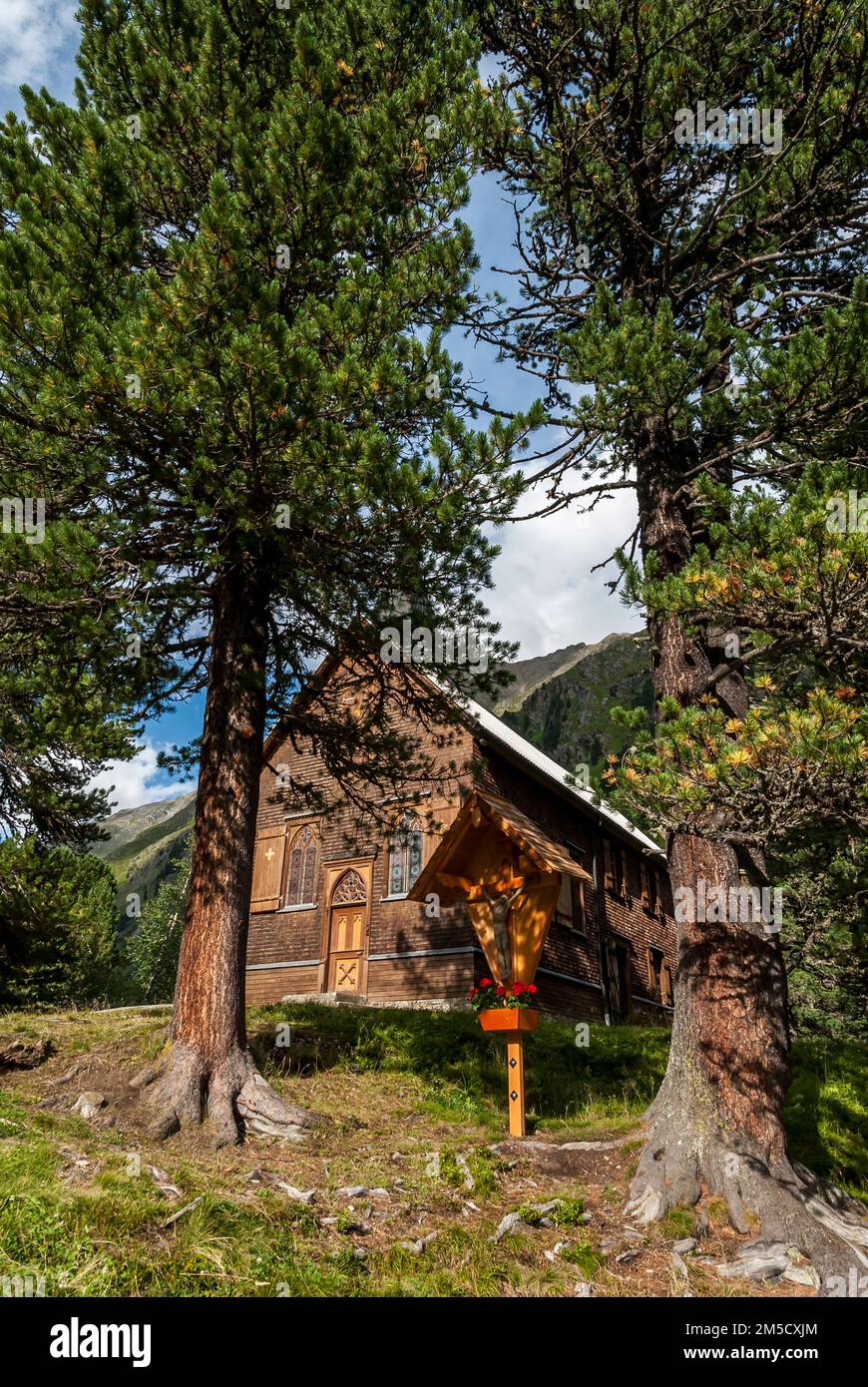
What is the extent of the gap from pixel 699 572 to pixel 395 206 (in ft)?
17.8

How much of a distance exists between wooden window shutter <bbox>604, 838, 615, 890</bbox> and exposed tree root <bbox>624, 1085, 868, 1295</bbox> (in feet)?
49.7

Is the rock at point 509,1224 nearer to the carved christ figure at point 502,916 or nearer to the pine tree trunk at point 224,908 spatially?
the pine tree trunk at point 224,908

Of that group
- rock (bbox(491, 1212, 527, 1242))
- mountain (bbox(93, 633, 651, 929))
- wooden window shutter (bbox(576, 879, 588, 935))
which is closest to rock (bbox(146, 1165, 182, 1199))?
rock (bbox(491, 1212, 527, 1242))

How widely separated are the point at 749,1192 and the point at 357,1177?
9.60ft

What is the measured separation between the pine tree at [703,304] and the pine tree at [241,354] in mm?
1154

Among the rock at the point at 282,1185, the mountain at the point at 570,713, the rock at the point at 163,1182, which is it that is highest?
the mountain at the point at 570,713

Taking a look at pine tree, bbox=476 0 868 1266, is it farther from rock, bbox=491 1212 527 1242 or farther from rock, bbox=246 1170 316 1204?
rock, bbox=246 1170 316 1204

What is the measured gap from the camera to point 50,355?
631 cm

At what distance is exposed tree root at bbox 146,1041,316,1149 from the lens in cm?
698

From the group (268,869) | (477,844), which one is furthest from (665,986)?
(477,844)

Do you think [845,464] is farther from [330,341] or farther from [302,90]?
[302,90]

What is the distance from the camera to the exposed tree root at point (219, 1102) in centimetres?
698

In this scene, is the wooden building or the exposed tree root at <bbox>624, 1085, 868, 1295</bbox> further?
the wooden building

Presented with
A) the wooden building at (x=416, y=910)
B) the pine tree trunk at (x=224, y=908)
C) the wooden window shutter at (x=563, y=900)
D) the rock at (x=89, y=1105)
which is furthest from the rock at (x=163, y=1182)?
the wooden building at (x=416, y=910)
